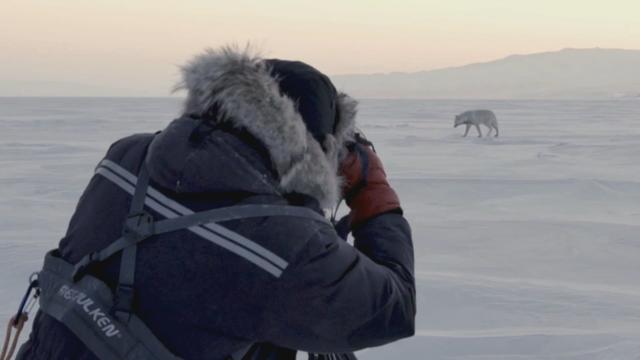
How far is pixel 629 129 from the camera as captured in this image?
66.7 ft

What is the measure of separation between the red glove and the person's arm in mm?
41

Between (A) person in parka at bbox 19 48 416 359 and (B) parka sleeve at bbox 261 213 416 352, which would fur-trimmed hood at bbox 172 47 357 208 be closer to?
(A) person in parka at bbox 19 48 416 359

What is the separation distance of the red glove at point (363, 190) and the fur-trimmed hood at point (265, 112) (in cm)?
7

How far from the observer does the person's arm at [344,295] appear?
1368mm

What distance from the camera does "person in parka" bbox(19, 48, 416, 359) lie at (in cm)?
136

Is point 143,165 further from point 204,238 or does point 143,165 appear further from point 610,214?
point 610,214

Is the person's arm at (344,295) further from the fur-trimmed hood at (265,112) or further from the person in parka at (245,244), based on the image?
the fur-trimmed hood at (265,112)

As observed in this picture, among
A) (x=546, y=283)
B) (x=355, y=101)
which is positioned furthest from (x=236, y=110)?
(x=546, y=283)

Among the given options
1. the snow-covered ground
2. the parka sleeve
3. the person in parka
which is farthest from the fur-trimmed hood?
the snow-covered ground

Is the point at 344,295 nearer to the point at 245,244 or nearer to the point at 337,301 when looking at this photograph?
the point at 337,301

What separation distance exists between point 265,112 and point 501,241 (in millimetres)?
4929

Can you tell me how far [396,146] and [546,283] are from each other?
1050 cm

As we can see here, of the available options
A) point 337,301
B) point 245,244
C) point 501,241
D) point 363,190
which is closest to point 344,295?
point 337,301

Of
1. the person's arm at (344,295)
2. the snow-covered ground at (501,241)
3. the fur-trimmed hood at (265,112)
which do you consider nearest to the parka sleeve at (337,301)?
the person's arm at (344,295)
